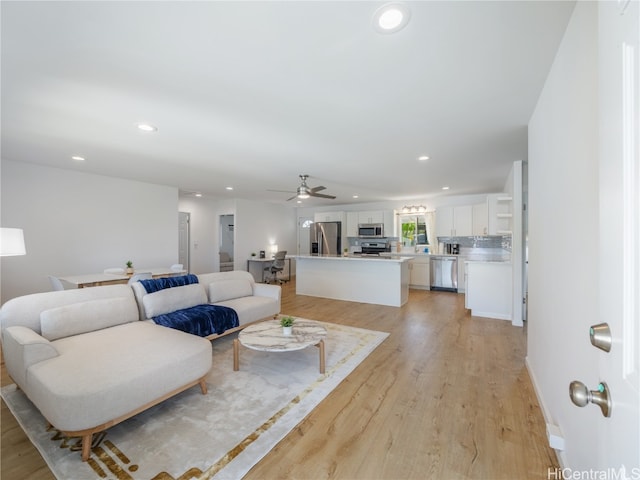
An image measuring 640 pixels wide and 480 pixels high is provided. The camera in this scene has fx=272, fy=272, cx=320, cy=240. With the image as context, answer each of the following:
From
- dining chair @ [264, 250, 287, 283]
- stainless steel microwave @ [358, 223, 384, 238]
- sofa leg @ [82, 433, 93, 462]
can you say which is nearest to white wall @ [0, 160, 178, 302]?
dining chair @ [264, 250, 287, 283]

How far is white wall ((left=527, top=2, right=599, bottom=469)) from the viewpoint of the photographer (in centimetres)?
121

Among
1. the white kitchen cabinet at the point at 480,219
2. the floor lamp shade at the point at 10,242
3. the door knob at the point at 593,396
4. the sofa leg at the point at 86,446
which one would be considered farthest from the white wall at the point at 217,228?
the door knob at the point at 593,396

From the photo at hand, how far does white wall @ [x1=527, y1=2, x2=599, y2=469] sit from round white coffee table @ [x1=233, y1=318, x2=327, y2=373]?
1810 mm

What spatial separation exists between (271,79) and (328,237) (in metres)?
6.77

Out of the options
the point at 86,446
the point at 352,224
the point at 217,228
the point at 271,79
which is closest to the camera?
the point at 86,446

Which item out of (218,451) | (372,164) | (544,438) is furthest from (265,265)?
(544,438)

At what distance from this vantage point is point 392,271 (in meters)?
5.31

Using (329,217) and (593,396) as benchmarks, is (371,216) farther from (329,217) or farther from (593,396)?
(593,396)

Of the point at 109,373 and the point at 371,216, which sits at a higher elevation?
the point at 371,216

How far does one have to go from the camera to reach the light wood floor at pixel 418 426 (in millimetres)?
1576

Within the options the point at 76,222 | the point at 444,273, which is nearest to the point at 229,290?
the point at 76,222

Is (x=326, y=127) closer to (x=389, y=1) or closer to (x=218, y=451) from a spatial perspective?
(x=389, y=1)

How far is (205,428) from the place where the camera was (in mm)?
1893

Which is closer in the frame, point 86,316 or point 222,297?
point 86,316
